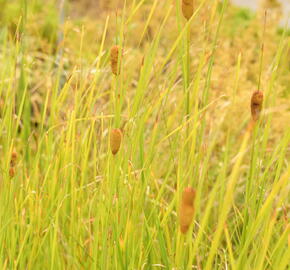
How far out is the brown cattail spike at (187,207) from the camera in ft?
2.58

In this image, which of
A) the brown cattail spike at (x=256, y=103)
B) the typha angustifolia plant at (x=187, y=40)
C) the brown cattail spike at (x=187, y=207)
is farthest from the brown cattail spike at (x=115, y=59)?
the brown cattail spike at (x=187, y=207)

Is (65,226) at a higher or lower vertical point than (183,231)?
lower

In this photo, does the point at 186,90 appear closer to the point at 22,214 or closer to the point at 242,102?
the point at 22,214

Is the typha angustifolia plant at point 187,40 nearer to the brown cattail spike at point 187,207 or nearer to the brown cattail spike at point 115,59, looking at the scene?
the brown cattail spike at point 115,59

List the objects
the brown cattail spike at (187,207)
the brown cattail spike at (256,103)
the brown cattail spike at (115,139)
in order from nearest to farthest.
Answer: the brown cattail spike at (187,207)
the brown cattail spike at (256,103)
the brown cattail spike at (115,139)

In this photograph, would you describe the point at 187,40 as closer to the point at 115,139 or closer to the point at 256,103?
the point at 115,139

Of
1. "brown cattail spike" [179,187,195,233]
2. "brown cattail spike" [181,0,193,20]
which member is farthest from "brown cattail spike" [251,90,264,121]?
"brown cattail spike" [181,0,193,20]

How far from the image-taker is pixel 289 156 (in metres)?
2.76

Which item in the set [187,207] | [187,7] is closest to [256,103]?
[187,207]

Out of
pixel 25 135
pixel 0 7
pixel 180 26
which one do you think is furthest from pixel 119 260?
pixel 0 7

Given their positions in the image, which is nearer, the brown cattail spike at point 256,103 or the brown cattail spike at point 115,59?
the brown cattail spike at point 256,103

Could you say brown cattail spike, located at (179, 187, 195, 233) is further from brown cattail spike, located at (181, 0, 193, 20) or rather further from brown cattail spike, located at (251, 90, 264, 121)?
brown cattail spike, located at (181, 0, 193, 20)

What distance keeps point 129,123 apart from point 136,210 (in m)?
0.18

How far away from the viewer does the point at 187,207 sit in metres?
0.80
